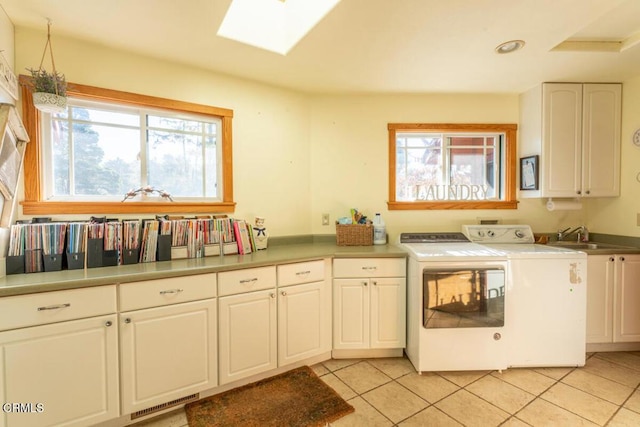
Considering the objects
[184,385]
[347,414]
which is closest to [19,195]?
[184,385]

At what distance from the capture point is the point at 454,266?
6.79 feet

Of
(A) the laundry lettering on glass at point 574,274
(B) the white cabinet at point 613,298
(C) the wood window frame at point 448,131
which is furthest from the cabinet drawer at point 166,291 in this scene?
(B) the white cabinet at point 613,298

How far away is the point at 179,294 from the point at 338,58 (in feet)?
6.52

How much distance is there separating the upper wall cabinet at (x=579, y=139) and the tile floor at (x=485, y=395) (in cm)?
150

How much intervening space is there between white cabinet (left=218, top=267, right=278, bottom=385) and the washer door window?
1.14 m

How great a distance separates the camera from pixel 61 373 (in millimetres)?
1425

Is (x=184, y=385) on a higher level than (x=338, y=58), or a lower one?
lower

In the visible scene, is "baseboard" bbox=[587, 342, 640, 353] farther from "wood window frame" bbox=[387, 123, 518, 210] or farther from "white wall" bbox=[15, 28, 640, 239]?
"wood window frame" bbox=[387, 123, 518, 210]

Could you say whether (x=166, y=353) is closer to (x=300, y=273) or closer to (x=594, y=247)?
(x=300, y=273)

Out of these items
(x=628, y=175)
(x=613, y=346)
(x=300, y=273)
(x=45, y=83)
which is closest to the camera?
(x=45, y=83)

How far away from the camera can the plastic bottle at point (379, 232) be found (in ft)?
8.80

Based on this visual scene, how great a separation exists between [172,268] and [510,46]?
273 cm

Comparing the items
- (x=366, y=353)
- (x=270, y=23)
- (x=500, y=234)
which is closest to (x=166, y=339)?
(x=366, y=353)

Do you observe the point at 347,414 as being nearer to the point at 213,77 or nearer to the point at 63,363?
the point at 63,363
